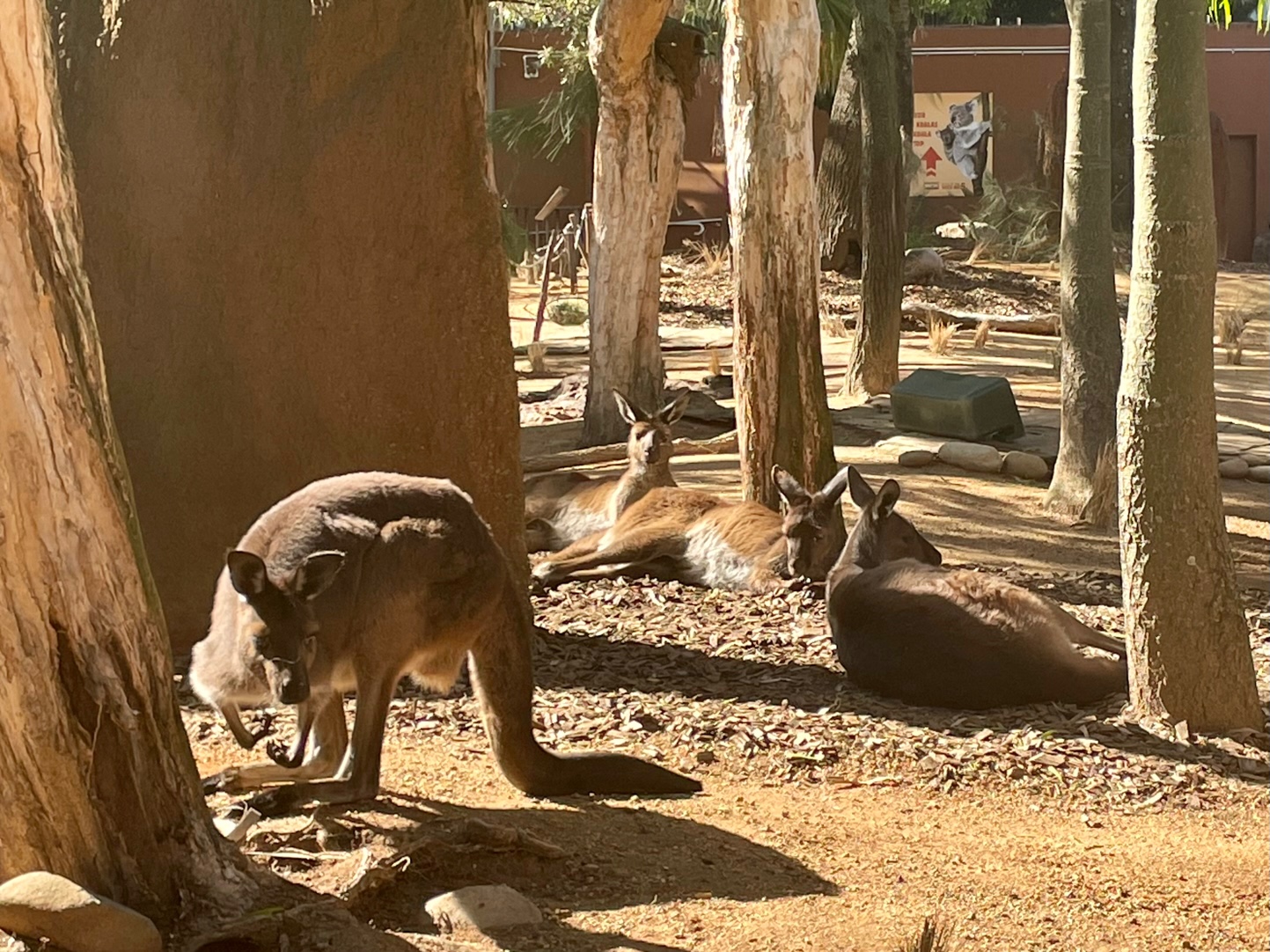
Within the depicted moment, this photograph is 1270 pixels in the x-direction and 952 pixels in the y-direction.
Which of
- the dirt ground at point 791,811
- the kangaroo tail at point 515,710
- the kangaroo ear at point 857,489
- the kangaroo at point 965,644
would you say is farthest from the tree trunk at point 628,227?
the kangaroo tail at point 515,710

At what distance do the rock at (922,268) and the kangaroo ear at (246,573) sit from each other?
19.3 metres

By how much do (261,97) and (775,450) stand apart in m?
3.90

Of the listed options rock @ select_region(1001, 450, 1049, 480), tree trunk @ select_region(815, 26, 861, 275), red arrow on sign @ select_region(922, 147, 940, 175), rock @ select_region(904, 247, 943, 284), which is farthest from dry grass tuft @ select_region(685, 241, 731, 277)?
rock @ select_region(1001, 450, 1049, 480)

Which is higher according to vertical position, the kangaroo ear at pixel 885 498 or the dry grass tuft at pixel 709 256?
the dry grass tuft at pixel 709 256

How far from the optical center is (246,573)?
4.50m

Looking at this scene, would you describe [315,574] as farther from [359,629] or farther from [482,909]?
[482,909]

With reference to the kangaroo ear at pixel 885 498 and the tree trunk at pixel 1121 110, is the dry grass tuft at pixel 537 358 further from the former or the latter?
the tree trunk at pixel 1121 110

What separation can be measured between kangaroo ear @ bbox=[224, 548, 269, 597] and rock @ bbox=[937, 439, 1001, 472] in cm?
849

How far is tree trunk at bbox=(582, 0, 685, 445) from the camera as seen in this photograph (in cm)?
1280

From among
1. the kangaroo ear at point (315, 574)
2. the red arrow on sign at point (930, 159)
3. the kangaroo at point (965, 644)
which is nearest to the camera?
the kangaroo ear at point (315, 574)

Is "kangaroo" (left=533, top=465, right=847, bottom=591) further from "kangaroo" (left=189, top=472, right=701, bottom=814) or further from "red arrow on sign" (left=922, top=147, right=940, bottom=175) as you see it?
"red arrow on sign" (left=922, top=147, right=940, bottom=175)

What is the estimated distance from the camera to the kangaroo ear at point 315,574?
452 centimetres

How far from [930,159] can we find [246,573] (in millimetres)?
27816

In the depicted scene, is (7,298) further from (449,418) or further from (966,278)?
(966,278)
